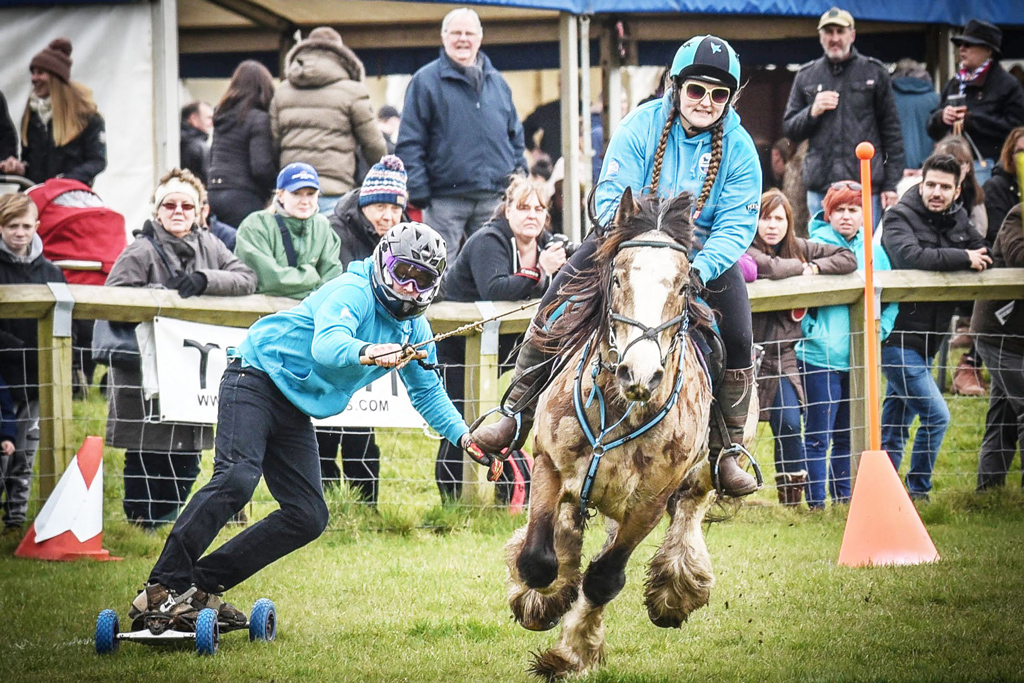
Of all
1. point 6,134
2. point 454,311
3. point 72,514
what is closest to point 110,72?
point 6,134

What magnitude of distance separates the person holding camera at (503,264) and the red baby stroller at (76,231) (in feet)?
9.18

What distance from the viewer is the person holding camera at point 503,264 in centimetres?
941

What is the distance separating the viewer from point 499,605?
769 centimetres

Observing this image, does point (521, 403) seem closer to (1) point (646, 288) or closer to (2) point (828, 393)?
(1) point (646, 288)

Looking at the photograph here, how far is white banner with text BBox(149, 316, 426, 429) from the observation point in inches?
358

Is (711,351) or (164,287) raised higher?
(164,287)

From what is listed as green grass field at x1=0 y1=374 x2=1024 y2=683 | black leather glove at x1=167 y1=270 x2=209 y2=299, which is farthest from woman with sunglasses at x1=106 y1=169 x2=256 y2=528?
green grass field at x1=0 y1=374 x2=1024 y2=683

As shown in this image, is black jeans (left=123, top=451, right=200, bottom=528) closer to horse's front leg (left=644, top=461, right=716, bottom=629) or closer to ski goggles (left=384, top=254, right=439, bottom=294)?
ski goggles (left=384, top=254, right=439, bottom=294)

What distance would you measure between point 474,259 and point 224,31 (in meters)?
6.79

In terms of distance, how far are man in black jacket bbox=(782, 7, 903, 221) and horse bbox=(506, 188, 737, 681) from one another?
5.58m

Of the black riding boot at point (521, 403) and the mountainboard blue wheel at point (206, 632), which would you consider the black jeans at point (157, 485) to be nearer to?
the mountainboard blue wheel at point (206, 632)

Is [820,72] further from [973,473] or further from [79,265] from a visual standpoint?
[79,265]

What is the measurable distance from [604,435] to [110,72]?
727 cm

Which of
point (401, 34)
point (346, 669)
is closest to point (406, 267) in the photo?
point (346, 669)
